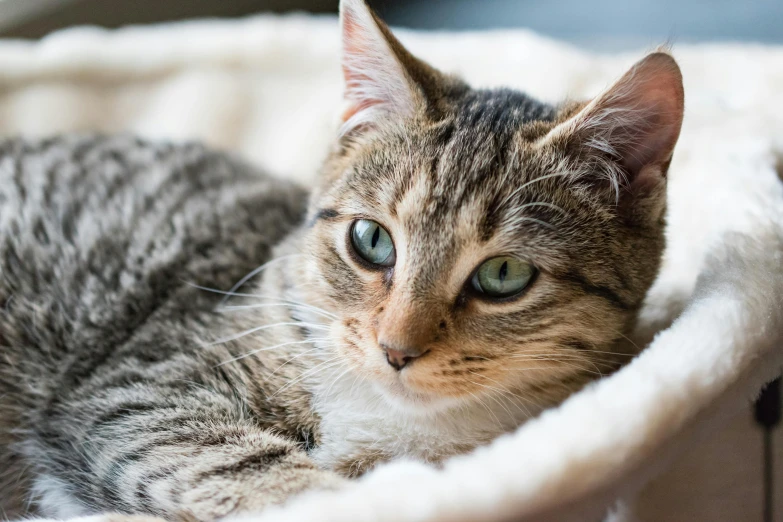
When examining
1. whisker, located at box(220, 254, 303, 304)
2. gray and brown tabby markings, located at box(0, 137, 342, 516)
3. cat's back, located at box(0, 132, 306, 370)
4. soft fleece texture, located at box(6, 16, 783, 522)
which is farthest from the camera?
cat's back, located at box(0, 132, 306, 370)

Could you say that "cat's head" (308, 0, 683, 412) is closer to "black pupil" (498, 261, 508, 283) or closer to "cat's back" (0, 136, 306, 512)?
"black pupil" (498, 261, 508, 283)

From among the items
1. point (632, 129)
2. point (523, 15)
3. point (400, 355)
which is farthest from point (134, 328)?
point (523, 15)

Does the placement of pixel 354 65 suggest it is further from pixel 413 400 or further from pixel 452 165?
pixel 413 400

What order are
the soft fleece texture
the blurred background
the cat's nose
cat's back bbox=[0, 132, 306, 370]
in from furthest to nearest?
the blurred background < cat's back bbox=[0, 132, 306, 370] < the cat's nose < the soft fleece texture

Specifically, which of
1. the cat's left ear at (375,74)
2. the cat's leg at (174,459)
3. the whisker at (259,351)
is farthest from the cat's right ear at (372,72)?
the cat's leg at (174,459)

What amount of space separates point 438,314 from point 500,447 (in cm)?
28

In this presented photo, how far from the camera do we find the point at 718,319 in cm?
120

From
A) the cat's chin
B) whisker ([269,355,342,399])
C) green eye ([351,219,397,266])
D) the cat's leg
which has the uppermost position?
green eye ([351,219,397,266])

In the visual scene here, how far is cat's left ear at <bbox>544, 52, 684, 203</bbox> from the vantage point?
1.20 m

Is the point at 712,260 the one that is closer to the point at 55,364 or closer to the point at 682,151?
the point at 682,151

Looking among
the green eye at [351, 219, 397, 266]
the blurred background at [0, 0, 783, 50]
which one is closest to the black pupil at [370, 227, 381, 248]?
the green eye at [351, 219, 397, 266]

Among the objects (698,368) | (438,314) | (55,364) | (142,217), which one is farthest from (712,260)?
(55,364)

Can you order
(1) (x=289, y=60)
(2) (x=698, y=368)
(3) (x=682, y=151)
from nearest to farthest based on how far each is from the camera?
(2) (x=698, y=368) < (3) (x=682, y=151) < (1) (x=289, y=60)

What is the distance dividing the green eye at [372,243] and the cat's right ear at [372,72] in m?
0.25
